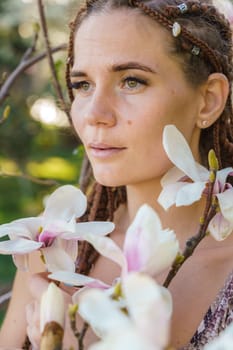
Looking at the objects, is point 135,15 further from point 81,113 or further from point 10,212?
point 10,212

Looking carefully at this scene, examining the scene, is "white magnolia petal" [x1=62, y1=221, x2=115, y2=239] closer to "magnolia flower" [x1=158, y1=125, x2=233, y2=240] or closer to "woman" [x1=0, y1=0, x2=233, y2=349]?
"magnolia flower" [x1=158, y1=125, x2=233, y2=240]

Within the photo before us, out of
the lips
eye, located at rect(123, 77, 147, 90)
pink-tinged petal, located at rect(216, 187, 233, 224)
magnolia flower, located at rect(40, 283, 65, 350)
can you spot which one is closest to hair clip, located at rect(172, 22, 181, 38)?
eye, located at rect(123, 77, 147, 90)

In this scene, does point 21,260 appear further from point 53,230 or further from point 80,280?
point 80,280

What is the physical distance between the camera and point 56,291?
2.71 feet

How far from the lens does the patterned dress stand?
1.35m

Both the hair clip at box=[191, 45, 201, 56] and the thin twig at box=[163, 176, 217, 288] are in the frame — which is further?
the hair clip at box=[191, 45, 201, 56]

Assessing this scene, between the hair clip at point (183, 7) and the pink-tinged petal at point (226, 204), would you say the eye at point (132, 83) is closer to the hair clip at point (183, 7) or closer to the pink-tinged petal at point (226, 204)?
the hair clip at point (183, 7)

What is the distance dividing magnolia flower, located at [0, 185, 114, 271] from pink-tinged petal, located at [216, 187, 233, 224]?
0.55 feet

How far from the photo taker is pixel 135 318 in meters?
0.62

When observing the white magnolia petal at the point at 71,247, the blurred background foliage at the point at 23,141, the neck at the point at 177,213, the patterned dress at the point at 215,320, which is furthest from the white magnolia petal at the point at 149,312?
the blurred background foliage at the point at 23,141

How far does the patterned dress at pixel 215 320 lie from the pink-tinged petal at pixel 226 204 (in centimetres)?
33

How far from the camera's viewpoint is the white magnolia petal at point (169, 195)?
1116mm

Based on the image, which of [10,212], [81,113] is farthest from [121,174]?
[10,212]

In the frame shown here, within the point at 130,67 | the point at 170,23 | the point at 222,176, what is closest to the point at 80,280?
the point at 222,176
